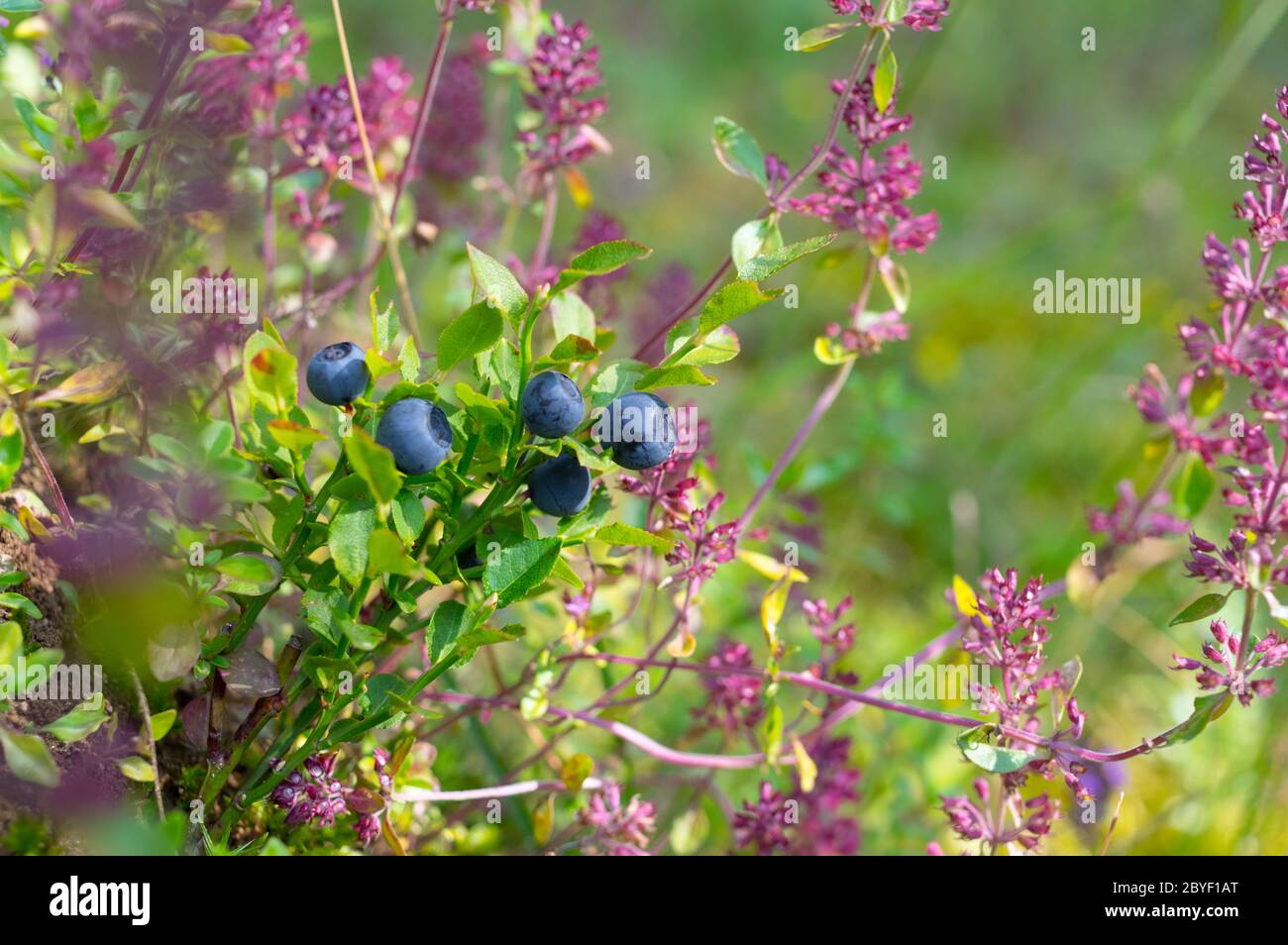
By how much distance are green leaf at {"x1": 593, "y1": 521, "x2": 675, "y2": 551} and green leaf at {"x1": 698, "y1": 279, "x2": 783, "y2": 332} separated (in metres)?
0.14

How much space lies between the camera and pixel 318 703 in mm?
868

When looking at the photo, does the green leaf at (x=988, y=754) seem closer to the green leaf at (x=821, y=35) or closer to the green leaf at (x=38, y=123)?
the green leaf at (x=821, y=35)

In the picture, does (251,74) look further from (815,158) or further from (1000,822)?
(1000,822)

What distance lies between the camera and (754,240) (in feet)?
3.08

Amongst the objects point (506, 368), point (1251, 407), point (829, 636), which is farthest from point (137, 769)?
point (1251, 407)

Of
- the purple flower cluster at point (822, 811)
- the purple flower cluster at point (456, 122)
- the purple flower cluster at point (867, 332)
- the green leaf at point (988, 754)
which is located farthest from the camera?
the purple flower cluster at point (456, 122)

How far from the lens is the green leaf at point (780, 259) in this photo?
721mm

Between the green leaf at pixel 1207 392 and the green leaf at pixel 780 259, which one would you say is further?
the green leaf at pixel 1207 392

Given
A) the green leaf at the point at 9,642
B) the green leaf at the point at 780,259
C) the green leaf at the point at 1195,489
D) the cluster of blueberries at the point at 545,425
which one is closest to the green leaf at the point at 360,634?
the cluster of blueberries at the point at 545,425

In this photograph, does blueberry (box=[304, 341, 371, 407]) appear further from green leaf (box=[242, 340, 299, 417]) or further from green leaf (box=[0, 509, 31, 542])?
green leaf (box=[0, 509, 31, 542])

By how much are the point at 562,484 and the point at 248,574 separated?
220 mm

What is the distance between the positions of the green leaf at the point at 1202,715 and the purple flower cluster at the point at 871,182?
0.44 metres
